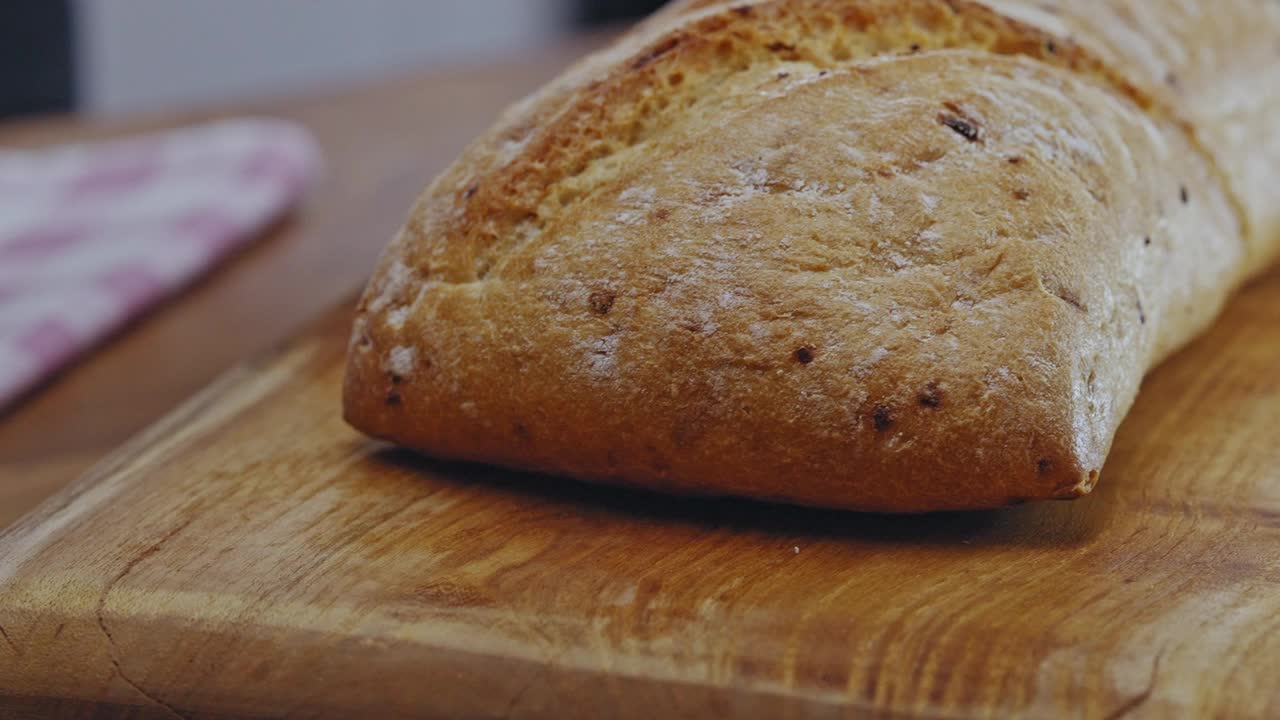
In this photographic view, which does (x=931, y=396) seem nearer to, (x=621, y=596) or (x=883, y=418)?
(x=883, y=418)

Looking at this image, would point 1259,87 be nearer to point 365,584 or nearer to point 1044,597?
point 1044,597

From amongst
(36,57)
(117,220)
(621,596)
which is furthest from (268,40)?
(621,596)

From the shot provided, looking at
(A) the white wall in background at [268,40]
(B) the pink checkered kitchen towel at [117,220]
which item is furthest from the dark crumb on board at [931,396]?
(A) the white wall in background at [268,40]

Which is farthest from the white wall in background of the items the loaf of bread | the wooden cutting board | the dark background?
the wooden cutting board

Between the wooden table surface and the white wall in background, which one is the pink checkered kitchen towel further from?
the white wall in background

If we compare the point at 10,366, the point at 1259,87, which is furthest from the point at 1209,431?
the point at 10,366
